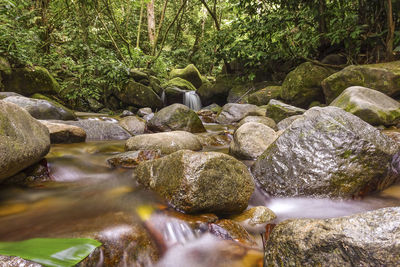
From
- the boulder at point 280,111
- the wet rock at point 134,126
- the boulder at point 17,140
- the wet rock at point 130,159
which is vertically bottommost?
the boulder at point 280,111

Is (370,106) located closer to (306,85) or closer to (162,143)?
(306,85)

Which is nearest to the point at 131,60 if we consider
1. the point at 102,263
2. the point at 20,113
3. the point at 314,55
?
the point at 314,55

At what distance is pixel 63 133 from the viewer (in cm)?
412

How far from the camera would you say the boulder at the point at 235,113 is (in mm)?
7562

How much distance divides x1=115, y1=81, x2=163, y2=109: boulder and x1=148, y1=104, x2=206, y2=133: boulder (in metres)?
3.94

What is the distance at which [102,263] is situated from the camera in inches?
56.5

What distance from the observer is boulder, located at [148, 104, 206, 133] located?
5621mm

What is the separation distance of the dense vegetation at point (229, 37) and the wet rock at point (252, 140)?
4708 mm

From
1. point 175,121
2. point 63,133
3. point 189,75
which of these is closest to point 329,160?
point 175,121

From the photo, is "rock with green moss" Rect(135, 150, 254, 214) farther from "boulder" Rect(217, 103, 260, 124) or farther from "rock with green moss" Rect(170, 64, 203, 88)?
"rock with green moss" Rect(170, 64, 203, 88)

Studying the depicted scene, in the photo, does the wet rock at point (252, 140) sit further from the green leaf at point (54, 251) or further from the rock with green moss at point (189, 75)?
the rock with green moss at point (189, 75)

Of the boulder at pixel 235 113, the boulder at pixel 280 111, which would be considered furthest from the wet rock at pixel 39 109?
the boulder at pixel 280 111

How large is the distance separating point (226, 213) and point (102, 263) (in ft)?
3.76

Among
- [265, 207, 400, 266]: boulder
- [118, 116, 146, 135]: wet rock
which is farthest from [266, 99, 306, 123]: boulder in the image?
[265, 207, 400, 266]: boulder
